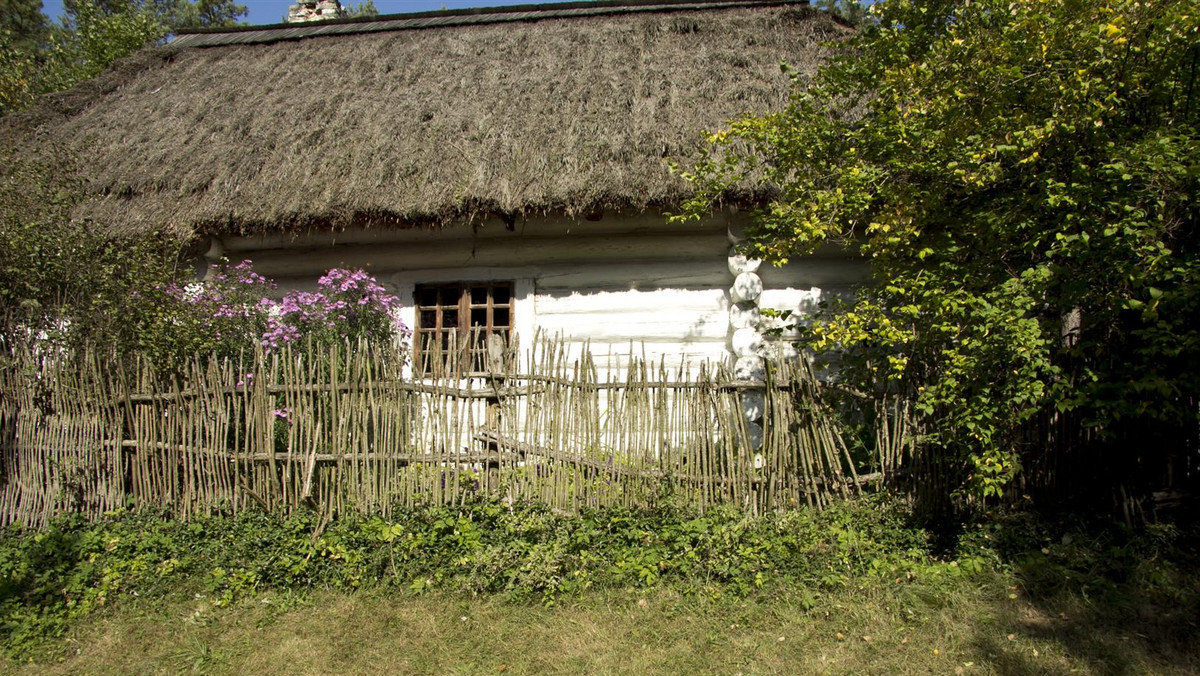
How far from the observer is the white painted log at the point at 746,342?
615 cm

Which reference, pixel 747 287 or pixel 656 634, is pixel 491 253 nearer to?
pixel 747 287

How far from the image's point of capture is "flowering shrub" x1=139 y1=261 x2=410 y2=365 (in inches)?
208

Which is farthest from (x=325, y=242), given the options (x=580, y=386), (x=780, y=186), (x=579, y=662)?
(x=579, y=662)

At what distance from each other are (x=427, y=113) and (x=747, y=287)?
3519mm

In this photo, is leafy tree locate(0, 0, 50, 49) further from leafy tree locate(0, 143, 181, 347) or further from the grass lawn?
the grass lawn

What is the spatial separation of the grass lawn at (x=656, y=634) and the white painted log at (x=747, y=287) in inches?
106

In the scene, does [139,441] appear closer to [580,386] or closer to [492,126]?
[580,386]

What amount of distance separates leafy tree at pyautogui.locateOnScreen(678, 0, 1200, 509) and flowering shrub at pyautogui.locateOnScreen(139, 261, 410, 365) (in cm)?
321

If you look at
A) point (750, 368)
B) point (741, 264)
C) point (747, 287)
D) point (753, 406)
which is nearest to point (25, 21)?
point (741, 264)

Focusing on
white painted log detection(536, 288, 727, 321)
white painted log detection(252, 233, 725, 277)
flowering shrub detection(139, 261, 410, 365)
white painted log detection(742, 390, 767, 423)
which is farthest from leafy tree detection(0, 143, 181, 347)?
white painted log detection(742, 390, 767, 423)

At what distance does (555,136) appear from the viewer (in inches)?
263

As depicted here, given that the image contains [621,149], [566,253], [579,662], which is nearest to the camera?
[579,662]

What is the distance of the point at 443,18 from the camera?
33.1 ft

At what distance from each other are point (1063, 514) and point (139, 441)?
5.56 metres
